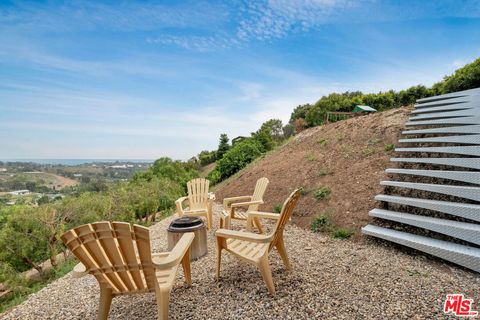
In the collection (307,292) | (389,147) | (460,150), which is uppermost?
(389,147)

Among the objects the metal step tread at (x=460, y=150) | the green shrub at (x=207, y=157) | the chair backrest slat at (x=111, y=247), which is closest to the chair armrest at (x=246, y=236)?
the chair backrest slat at (x=111, y=247)

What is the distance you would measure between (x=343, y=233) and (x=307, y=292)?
5.52 feet

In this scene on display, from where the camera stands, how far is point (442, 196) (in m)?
3.64

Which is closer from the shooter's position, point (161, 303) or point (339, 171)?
point (161, 303)

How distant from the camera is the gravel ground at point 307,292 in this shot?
2084mm

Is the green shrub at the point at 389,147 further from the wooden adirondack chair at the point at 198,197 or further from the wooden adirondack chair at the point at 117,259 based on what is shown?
the wooden adirondack chair at the point at 117,259

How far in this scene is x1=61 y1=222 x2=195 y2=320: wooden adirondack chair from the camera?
1.70 metres

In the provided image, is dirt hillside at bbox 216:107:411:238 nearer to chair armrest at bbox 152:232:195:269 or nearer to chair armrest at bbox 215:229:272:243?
chair armrest at bbox 215:229:272:243

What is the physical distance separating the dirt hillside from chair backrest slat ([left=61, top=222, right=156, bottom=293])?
3.19 metres

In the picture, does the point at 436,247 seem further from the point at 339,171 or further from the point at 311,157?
the point at 311,157

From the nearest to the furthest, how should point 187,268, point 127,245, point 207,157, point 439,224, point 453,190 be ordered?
point 127,245
point 187,268
point 439,224
point 453,190
point 207,157

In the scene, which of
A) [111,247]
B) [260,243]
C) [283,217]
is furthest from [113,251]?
[283,217]

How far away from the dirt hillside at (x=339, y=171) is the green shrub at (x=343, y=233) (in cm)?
12

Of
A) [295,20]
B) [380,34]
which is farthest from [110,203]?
[380,34]
